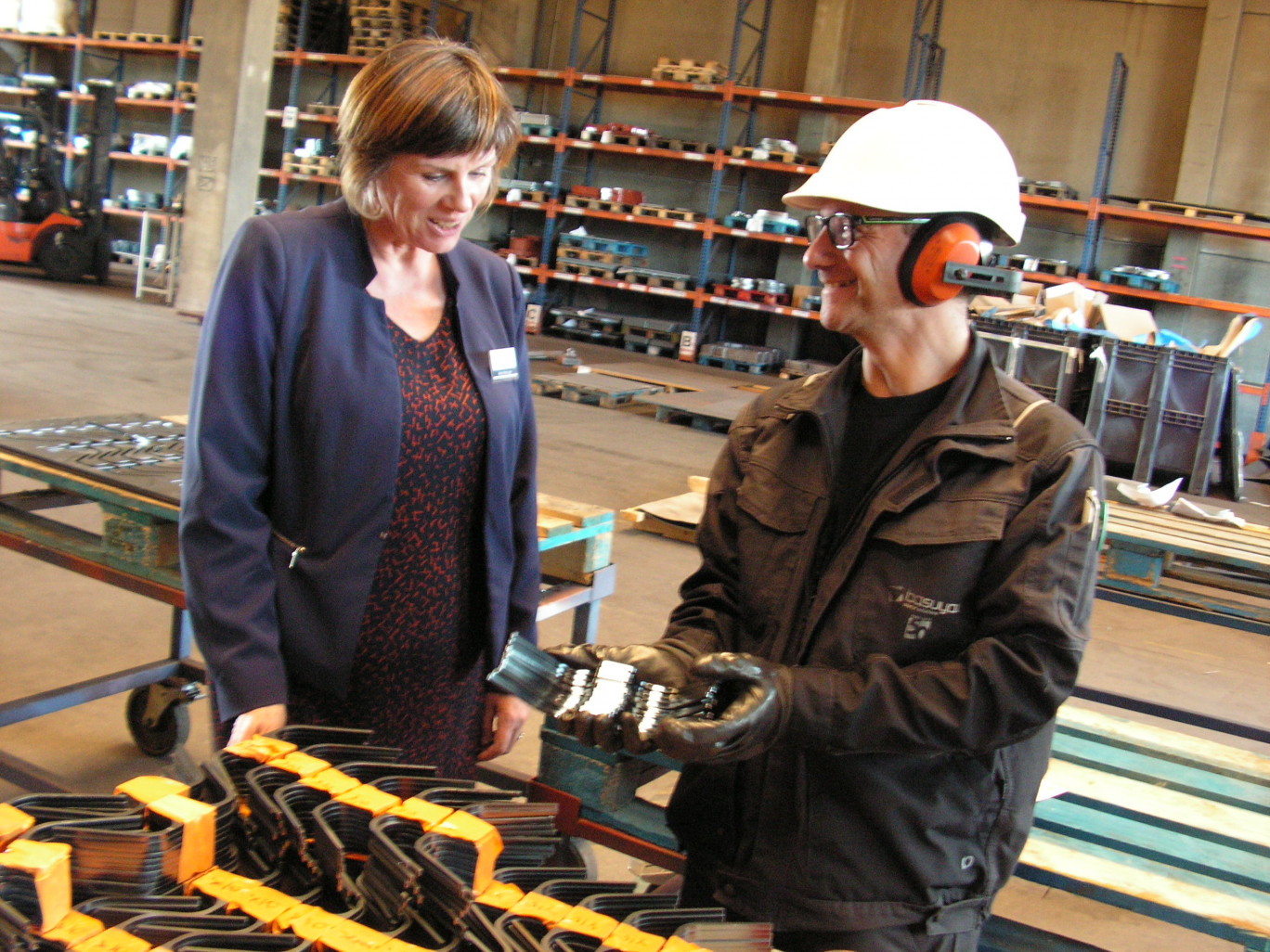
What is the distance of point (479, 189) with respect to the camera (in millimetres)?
1856

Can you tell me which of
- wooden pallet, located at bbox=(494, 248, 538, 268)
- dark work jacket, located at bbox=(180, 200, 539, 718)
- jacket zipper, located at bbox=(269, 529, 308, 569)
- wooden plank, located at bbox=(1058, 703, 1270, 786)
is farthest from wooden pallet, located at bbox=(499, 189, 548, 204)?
jacket zipper, located at bbox=(269, 529, 308, 569)

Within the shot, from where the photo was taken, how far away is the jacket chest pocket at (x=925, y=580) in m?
1.45

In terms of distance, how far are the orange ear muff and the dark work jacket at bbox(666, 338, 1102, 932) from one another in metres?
0.13

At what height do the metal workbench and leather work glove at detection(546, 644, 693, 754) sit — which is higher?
leather work glove at detection(546, 644, 693, 754)

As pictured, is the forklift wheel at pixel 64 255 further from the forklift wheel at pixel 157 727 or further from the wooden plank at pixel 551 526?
the wooden plank at pixel 551 526

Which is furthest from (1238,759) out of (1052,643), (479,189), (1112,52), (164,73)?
(164,73)

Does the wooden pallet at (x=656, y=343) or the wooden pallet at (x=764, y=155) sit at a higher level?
the wooden pallet at (x=764, y=155)

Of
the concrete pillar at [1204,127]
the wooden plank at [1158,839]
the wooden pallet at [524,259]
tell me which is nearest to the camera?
the wooden plank at [1158,839]

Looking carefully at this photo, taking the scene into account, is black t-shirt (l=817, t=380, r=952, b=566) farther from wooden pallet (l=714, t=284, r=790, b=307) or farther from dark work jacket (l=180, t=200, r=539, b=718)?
wooden pallet (l=714, t=284, r=790, b=307)

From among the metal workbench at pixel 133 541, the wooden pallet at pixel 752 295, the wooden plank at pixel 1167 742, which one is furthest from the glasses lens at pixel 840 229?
the wooden pallet at pixel 752 295

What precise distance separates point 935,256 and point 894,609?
1.59ft

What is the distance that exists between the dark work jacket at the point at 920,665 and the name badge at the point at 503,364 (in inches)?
23.7

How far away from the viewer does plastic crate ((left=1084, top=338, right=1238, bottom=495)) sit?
354 inches

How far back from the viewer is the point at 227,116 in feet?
41.1
